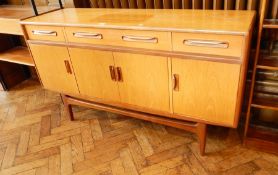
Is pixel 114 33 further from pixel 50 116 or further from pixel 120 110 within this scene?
pixel 50 116

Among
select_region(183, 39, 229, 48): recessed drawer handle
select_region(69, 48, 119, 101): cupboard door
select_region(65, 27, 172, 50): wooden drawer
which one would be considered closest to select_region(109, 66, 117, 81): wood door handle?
select_region(69, 48, 119, 101): cupboard door

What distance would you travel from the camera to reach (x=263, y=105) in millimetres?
1354

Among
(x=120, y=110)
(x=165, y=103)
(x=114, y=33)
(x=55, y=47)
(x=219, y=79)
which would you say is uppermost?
(x=114, y=33)

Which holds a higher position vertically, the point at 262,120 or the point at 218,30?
the point at 218,30

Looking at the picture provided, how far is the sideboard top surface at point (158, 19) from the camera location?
115 centimetres

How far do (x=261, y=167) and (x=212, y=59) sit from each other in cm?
73

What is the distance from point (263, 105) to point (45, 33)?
55.1 inches

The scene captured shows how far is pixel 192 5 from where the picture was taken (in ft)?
5.05

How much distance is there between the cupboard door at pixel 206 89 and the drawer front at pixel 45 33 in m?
0.77

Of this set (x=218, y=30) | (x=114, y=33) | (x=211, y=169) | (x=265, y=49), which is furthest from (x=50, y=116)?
(x=265, y=49)

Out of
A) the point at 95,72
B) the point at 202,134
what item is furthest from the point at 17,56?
the point at 202,134

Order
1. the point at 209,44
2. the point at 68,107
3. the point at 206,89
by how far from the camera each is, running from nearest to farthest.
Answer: the point at 209,44
the point at 206,89
the point at 68,107

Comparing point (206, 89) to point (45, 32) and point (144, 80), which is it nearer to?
point (144, 80)

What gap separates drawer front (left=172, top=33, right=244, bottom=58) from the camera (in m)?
1.10
